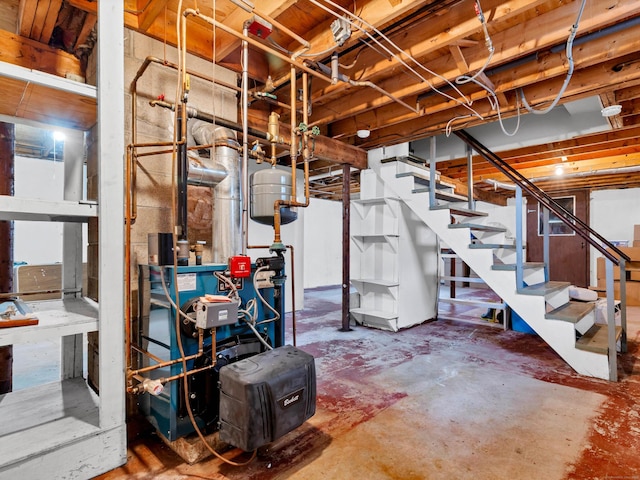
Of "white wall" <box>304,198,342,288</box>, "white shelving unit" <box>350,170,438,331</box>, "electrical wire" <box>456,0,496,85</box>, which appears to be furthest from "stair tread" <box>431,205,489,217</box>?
"white wall" <box>304,198,342,288</box>

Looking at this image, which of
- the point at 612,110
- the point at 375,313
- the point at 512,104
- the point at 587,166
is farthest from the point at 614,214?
the point at 375,313

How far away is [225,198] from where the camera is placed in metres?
2.02

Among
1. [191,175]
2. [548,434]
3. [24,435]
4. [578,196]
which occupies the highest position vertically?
[578,196]

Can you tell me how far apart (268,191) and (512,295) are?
2.44 m

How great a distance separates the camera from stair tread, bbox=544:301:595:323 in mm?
2844

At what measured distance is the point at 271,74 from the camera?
2814 millimetres

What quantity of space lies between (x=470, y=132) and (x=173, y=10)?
12.2 feet

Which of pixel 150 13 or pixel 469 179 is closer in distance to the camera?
pixel 150 13

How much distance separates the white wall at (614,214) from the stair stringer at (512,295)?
19.5 ft

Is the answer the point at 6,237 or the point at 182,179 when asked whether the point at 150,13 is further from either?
the point at 6,237

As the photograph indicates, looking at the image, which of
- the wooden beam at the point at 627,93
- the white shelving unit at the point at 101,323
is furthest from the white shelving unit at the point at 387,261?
the white shelving unit at the point at 101,323

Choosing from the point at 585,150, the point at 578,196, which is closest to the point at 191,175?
the point at 585,150

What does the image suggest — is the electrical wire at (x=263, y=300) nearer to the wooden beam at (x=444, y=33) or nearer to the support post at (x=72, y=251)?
the support post at (x=72, y=251)

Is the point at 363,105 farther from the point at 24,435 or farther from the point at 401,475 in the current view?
the point at 24,435
